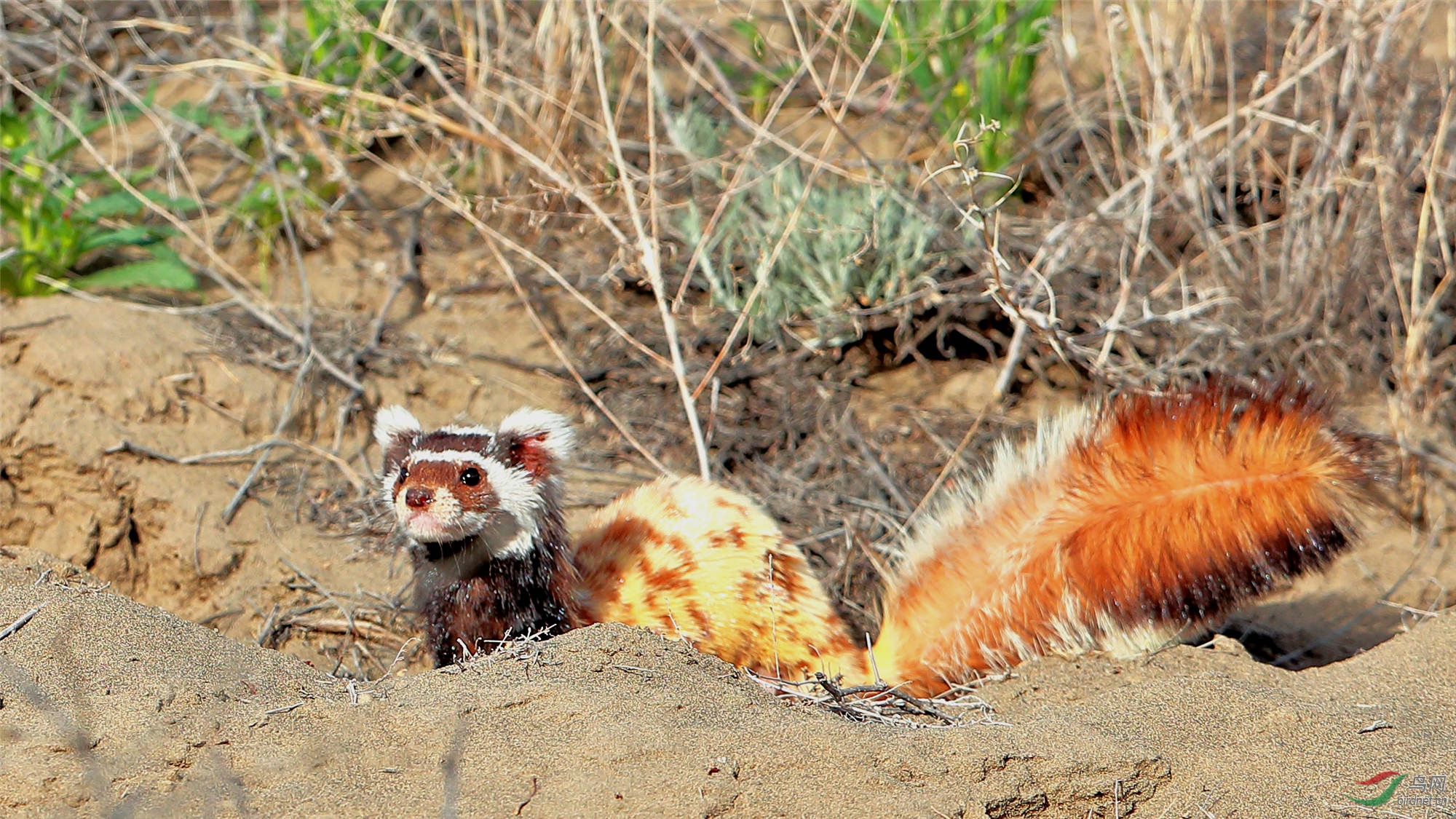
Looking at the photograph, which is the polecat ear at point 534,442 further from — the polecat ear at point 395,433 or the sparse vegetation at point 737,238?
the sparse vegetation at point 737,238

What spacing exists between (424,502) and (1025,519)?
1.67 m

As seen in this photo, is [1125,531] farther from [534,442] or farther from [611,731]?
[534,442]

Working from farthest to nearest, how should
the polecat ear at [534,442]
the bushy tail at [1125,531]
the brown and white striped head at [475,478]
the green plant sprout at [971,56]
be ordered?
the green plant sprout at [971,56] < the polecat ear at [534,442] < the brown and white striped head at [475,478] < the bushy tail at [1125,531]

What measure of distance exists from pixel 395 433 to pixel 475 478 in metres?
0.41

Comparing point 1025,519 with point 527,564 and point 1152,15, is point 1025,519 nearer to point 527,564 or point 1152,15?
point 527,564

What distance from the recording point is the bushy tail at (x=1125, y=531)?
10.5ft

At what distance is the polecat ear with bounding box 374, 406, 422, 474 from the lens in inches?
151

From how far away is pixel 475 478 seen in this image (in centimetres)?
358

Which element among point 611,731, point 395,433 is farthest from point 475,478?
point 611,731

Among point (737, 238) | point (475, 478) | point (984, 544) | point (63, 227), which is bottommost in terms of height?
point (984, 544)

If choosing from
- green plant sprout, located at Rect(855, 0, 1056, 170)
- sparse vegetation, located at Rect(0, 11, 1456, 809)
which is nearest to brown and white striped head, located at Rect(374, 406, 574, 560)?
sparse vegetation, located at Rect(0, 11, 1456, 809)

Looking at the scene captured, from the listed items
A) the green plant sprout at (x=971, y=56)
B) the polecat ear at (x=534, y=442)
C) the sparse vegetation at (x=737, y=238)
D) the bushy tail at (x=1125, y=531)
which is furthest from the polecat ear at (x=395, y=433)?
the green plant sprout at (x=971, y=56)

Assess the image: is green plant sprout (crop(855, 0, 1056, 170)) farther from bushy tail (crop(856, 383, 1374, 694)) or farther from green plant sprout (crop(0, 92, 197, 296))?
green plant sprout (crop(0, 92, 197, 296))

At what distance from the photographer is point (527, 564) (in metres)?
3.68
